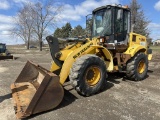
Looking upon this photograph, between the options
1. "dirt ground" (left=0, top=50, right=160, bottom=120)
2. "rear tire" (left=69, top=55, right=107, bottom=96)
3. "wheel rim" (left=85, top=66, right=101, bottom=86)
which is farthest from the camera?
"wheel rim" (left=85, top=66, right=101, bottom=86)

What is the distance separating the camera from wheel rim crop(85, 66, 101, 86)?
5.19 metres

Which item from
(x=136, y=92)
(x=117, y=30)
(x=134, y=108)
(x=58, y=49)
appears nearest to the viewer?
(x=134, y=108)

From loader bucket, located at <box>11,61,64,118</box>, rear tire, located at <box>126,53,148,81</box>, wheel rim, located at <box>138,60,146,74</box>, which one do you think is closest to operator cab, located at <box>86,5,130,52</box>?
rear tire, located at <box>126,53,148,81</box>

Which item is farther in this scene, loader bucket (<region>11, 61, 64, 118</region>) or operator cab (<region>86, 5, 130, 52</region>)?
operator cab (<region>86, 5, 130, 52</region>)

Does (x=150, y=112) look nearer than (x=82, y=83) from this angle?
Yes

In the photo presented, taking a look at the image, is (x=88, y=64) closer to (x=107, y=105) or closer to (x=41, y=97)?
(x=107, y=105)

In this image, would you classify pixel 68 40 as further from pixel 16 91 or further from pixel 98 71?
pixel 16 91

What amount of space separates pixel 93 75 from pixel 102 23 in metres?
2.26

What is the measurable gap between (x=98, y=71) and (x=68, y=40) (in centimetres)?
133

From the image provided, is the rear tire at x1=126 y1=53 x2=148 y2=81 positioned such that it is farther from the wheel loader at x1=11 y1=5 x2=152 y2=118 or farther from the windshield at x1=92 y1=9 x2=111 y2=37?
the windshield at x1=92 y1=9 x2=111 y2=37

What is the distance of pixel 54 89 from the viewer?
4.22 m

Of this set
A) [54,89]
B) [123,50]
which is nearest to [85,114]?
[54,89]

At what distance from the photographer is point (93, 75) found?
A: 5363 mm

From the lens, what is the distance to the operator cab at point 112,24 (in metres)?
6.46
